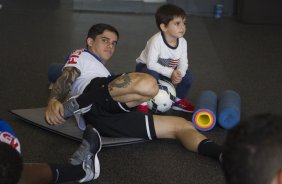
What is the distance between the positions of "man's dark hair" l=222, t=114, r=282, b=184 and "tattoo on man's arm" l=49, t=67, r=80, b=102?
147 centimetres

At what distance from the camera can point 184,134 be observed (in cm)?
227

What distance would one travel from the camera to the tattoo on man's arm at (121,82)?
2119mm

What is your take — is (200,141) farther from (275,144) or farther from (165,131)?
(275,144)

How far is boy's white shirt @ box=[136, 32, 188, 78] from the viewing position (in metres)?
2.69

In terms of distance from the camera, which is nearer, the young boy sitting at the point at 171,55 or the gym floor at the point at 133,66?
the gym floor at the point at 133,66

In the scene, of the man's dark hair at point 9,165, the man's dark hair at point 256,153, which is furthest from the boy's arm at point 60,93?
the man's dark hair at point 256,153

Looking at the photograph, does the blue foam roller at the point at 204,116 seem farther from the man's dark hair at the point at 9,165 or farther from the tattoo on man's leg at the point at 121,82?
the man's dark hair at the point at 9,165

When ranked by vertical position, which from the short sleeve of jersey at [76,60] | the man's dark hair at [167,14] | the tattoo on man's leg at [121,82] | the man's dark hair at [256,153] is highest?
the man's dark hair at [167,14]

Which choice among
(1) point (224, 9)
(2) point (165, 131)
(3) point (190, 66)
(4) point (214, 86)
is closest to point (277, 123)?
(2) point (165, 131)

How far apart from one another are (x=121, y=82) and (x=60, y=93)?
0.35 meters

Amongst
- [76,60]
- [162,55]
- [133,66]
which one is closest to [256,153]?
[76,60]

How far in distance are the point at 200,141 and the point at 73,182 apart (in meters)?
0.65

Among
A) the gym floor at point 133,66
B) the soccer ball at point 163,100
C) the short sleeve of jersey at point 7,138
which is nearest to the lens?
the short sleeve of jersey at point 7,138

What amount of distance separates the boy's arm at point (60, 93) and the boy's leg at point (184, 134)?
466 mm
